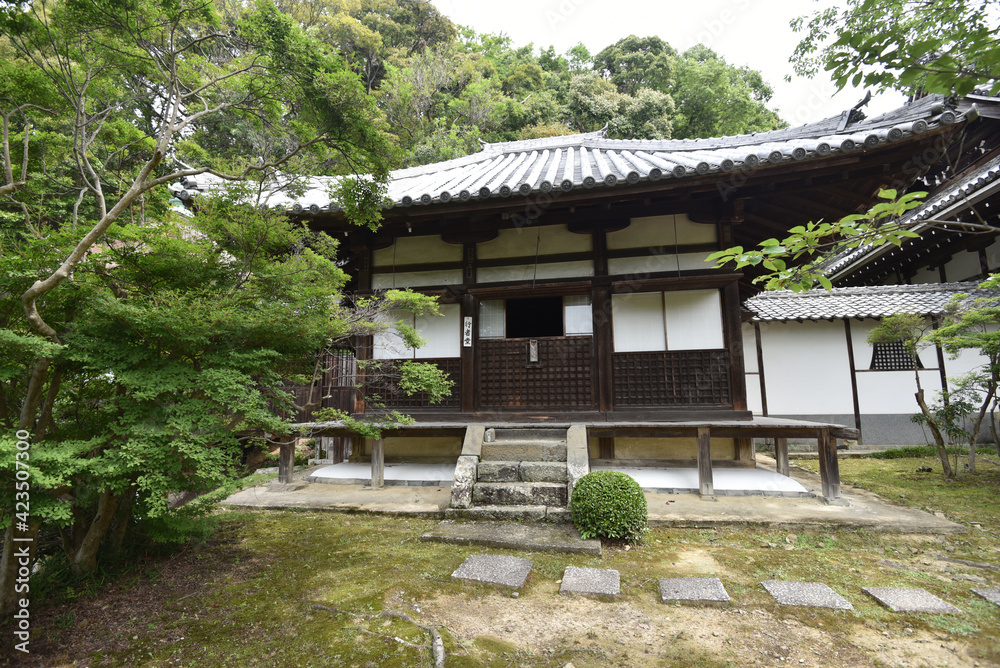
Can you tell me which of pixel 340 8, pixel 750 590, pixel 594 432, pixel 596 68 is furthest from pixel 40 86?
pixel 596 68

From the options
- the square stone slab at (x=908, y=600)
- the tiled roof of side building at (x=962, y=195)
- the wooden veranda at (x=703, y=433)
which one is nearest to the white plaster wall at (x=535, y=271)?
the wooden veranda at (x=703, y=433)

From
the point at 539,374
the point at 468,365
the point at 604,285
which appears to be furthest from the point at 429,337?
the point at 604,285

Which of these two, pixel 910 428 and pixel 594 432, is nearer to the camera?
pixel 594 432

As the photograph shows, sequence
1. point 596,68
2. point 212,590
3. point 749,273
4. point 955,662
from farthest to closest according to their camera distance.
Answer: point 596,68
point 749,273
point 212,590
point 955,662

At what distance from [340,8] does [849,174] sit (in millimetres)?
26791

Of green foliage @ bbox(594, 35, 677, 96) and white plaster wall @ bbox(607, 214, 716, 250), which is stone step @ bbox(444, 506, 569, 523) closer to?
white plaster wall @ bbox(607, 214, 716, 250)

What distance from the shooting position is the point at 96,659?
108 inches

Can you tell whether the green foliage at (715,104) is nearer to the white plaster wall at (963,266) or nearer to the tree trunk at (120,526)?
the white plaster wall at (963,266)

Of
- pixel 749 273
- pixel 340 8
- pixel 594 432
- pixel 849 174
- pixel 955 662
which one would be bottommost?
pixel 955 662

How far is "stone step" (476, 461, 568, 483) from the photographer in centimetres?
617

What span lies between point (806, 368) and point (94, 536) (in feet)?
47.1

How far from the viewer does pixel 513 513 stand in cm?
558

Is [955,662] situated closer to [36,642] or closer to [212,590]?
[212,590]

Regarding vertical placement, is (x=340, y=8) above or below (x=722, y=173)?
above
